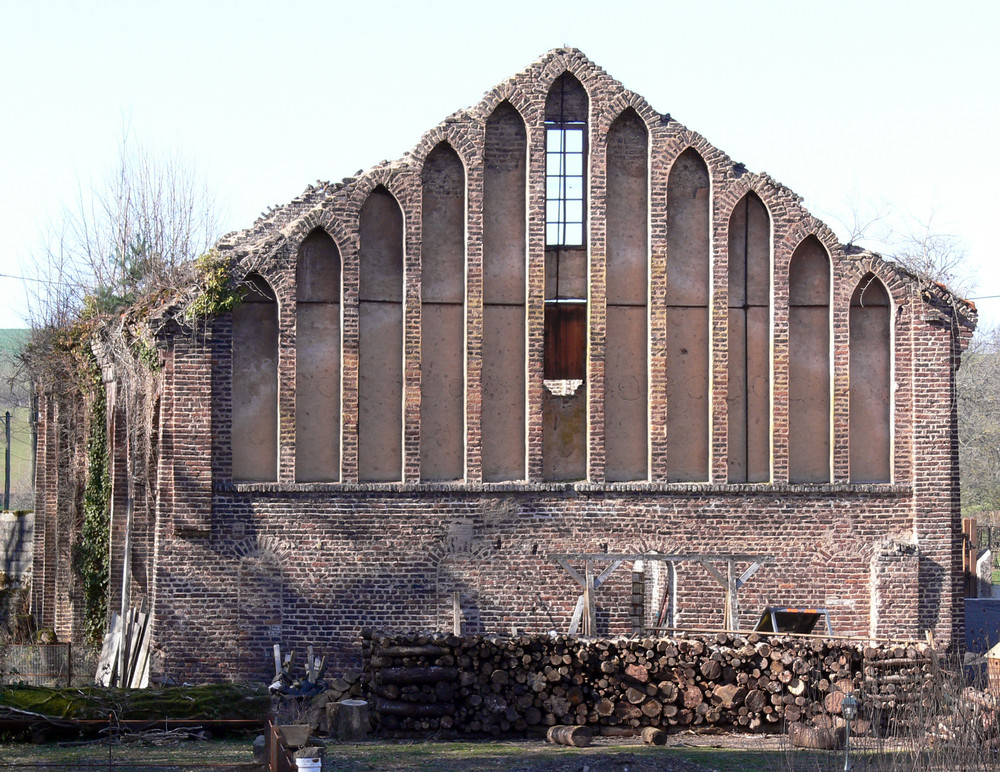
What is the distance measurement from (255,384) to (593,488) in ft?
16.7

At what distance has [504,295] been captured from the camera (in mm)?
20625

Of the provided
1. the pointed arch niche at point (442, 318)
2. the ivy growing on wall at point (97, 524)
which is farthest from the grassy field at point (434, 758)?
the ivy growing on wall at point (97, 524)

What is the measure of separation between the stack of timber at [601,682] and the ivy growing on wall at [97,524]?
9448 mm

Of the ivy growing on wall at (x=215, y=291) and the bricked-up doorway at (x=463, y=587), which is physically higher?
the ivy growing on wall at (x=215, y=291)

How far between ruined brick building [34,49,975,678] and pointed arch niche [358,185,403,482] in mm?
43

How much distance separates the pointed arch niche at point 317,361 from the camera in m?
20.2

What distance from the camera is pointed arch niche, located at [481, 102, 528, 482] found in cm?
2047

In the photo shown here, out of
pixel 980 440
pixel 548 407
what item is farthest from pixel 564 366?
pixel 980 440

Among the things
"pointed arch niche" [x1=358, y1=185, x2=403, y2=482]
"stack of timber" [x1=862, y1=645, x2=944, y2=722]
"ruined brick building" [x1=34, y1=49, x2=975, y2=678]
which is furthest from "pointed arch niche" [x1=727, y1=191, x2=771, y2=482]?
"pointed arch niche" [x1=358, y1=185, x2=403, y2=482]

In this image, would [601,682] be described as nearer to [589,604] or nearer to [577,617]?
[589,604]

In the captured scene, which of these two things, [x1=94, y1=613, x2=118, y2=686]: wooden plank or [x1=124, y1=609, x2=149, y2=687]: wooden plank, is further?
[x1=94, y1=613, x2=118, y2=686]: wooden plank

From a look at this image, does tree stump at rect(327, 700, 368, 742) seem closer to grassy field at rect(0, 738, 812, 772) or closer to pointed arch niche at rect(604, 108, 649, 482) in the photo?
grassy field at rect(0, 738, 812, 772)

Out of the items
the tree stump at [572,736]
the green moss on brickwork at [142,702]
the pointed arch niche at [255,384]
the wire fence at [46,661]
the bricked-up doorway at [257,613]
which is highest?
the pointed arch niche at [255,384]

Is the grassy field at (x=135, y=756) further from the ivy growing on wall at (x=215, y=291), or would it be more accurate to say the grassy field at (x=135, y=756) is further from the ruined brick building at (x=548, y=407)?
the ivy growing on wall at (x=215, y=291)
